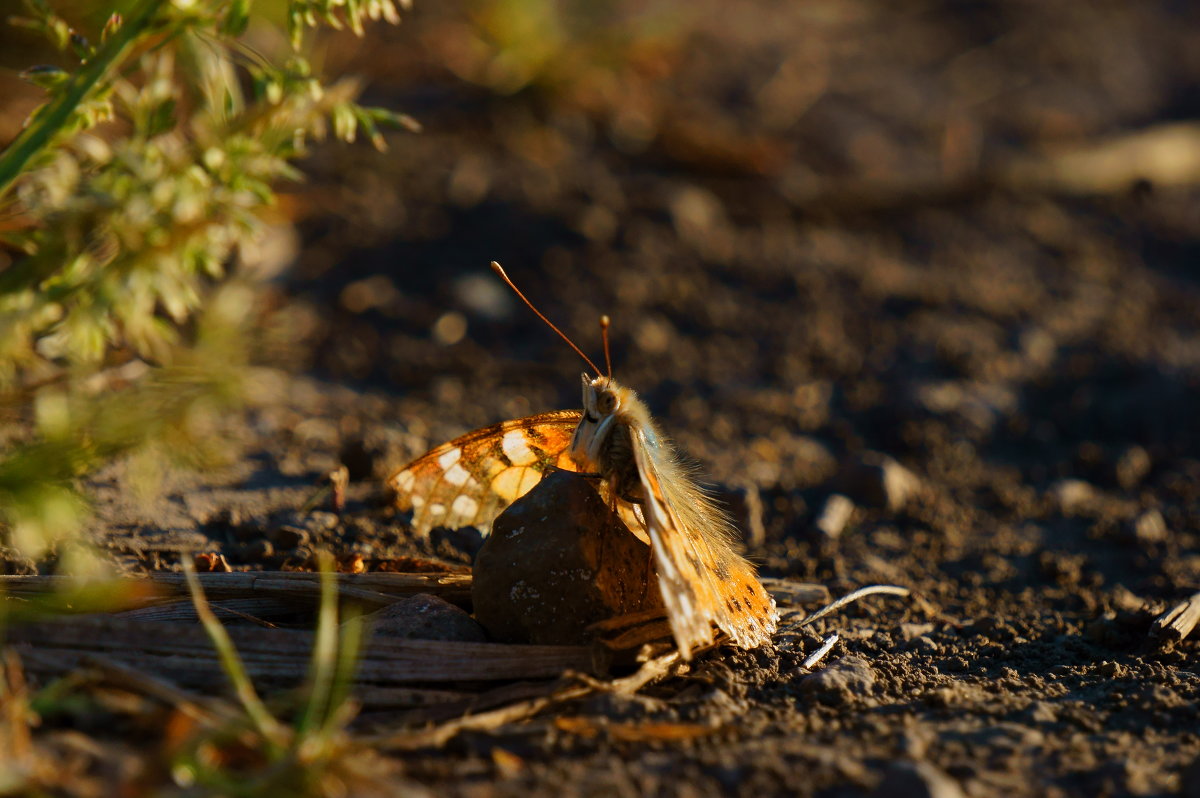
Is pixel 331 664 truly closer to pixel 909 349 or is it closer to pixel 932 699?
pixel 932 699

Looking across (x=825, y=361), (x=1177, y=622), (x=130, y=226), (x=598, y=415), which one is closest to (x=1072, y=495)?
(x=825, y=361)

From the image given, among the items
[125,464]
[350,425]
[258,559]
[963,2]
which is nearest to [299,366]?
[350,425]

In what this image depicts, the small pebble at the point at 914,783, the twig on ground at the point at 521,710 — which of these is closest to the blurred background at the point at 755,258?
the twig on ground at the point at 521,710

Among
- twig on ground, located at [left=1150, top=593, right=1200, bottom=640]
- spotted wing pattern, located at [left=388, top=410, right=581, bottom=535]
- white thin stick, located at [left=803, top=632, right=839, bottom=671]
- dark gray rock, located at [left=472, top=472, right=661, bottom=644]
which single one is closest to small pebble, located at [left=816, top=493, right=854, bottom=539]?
white thin stick, located at [left=803, top=632, right=839, bottom=671]

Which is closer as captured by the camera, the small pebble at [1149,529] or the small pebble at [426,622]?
the small pebble at [426,622]

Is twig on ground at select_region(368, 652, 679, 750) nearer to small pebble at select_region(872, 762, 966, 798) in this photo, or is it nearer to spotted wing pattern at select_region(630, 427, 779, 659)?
spotted wing pattern at select_region(630, 427, 779, 659)

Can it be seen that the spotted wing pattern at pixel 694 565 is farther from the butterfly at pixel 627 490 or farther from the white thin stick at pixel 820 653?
the white thin stick at pixel 820 653
